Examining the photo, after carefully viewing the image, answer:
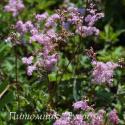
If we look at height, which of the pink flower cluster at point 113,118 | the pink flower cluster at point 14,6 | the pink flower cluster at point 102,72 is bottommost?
the pink flower cluster at point 113,118

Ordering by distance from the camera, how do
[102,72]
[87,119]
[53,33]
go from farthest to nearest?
[53,33], [102,72], [87,119]

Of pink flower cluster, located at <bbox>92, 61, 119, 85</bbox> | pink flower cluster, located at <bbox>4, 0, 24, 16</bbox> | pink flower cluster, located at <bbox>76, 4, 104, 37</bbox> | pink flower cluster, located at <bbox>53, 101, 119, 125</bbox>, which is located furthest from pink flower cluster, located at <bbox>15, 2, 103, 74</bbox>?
pink flower cluster, located at <bbox>4, 0, 24, 16</bbox>

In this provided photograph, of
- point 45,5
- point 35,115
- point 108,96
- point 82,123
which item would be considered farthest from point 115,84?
point 45,5

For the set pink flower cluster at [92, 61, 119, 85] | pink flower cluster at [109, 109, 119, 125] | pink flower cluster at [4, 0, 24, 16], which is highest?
pink flower cluster at [4, 0, 24, 16]

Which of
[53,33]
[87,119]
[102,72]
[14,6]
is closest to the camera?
[87,119]

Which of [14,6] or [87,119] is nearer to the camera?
[87,119]

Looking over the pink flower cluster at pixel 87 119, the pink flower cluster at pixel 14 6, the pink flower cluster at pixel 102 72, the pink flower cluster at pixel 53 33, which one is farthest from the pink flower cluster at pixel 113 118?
the pink flower cluster at pixel 14 6

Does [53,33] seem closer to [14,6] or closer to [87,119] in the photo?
[87,119]

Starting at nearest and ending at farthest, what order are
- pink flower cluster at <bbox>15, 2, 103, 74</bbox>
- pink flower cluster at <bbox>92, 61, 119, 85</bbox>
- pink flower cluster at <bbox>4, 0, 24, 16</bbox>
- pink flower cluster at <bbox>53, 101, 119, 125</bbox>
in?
pink flower cluster at <bbox>53, 101, 119, 125</bbox> → pink flower cluster at <bbox>92, 61, 119, 85</bbox> → pink flower cluster at <bbox>15, 2, 103, 74</bbox> → pink flower cluster at <bbox>4, 0, 24, 16</bbox>

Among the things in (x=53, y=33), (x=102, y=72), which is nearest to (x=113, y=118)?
(x=102, y=72)

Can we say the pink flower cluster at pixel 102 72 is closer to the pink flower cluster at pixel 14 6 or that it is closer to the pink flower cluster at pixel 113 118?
the pink flower cluster at pixel 113 118

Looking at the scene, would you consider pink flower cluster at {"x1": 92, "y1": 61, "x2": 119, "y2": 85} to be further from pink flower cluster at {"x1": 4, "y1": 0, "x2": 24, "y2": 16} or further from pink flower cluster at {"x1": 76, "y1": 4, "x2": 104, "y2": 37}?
pink flower cluster at {"x1": 4, "y1": 0, "x2": 24, "y2": 16}

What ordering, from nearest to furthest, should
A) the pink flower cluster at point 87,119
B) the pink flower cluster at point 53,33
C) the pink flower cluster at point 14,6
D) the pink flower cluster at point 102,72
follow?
1. the pink flower cluster at point 87,119
2. the pink flower cluster at point 102,72
3. the pink flower cluster at point 53,33
4. the pink flower cluster at point 14,6

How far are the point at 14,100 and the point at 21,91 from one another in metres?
0.12
